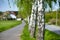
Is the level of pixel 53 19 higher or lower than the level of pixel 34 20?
lower

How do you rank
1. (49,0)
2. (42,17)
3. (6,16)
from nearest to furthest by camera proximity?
1. (42,17)
2. (49,0)
3. (6,16)

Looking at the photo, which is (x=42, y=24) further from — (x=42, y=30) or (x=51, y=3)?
(x=51, y=3)

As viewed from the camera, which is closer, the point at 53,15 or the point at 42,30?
the point at 42,30

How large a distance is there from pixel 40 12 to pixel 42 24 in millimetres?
735

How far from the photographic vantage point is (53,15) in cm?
7888

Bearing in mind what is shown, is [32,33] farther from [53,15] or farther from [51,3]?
[53,15]

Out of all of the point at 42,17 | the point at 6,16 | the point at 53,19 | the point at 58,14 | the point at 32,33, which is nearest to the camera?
the point at 42,17

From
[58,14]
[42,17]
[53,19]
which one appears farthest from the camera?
[53,19]

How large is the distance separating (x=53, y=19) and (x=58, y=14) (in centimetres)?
616

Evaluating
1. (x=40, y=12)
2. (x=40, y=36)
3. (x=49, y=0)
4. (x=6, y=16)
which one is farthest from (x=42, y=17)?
(x=6, y=16)

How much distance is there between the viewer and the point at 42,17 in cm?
1359

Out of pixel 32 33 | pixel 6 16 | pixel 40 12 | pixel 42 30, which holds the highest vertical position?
pixel 40 12

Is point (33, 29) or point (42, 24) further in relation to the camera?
point (33, 29)

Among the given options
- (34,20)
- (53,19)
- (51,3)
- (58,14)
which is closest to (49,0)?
(51,3)
